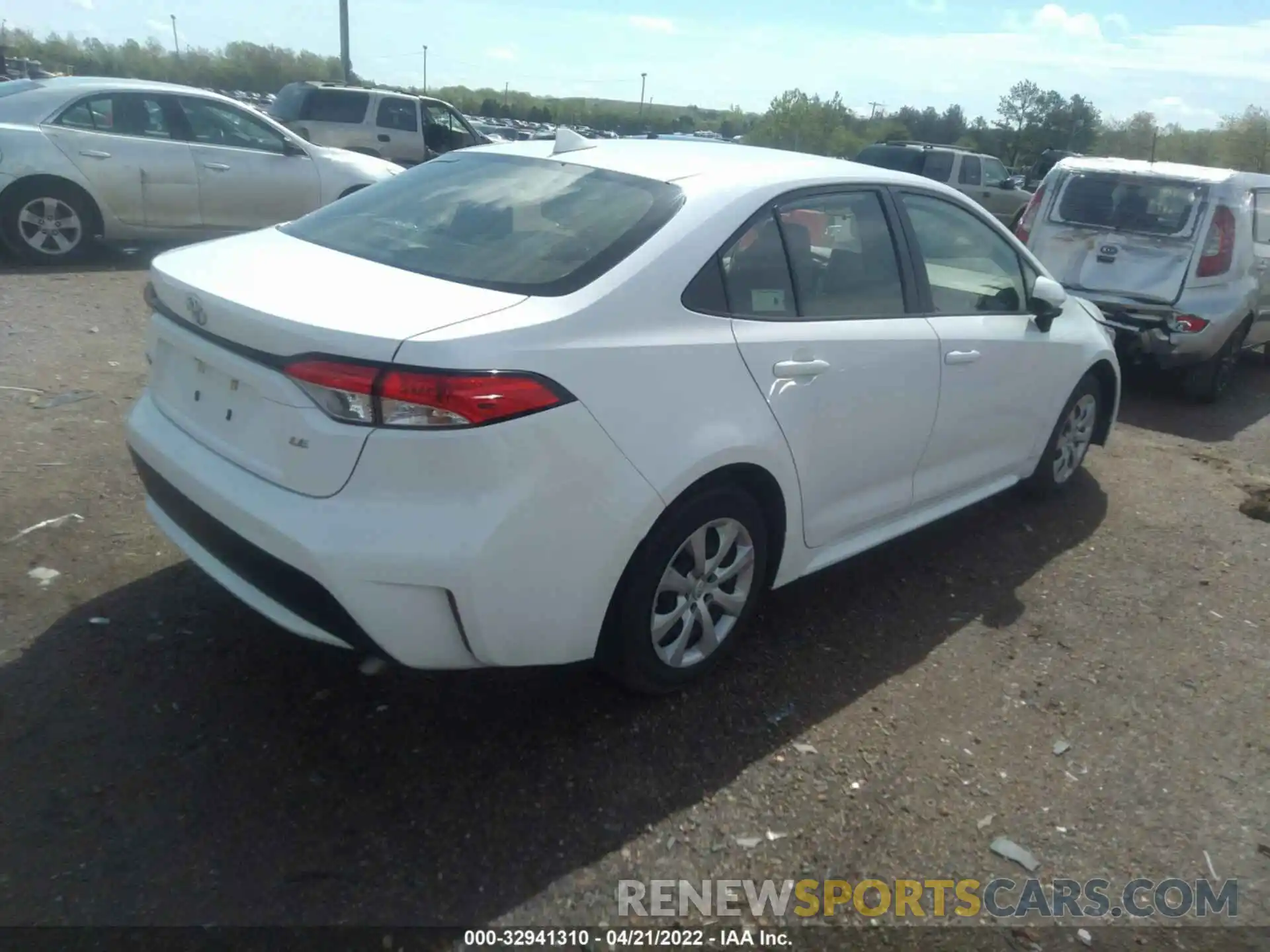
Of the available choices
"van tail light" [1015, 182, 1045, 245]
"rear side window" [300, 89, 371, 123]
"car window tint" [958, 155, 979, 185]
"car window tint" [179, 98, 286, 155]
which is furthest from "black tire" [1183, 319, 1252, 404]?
"rear side window" [300, 89, 371, 123]

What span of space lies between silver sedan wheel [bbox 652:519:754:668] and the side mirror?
2108mm

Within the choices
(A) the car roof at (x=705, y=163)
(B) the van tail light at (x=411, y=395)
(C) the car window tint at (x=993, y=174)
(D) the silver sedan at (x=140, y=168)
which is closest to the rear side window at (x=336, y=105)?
(D) the silver sedan at (x=140, y=168)

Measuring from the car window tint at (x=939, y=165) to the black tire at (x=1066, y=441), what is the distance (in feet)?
42.8

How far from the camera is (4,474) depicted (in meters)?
4.59

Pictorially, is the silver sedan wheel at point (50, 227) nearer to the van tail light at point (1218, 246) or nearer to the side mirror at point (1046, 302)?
the side mirror at point (1046, 302)

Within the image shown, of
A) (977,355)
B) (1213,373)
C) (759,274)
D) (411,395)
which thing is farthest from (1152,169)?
(411,395)

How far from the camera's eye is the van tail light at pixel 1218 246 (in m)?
7.83

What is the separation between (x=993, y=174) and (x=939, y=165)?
251cm

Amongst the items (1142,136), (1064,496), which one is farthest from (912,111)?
(1064,496)

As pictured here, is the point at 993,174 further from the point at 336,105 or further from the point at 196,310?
the point at 196,310

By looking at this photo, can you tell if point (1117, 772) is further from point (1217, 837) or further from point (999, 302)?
point (999, 302)

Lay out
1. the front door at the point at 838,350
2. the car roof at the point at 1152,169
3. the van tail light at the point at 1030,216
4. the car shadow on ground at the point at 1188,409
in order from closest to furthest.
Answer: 1. the front door at the point at 838,350
2. the car shadow on ground at the point at 1188,409
3. the car roof at the point at 1152,169
4. the van tail light at the point at 1030,216

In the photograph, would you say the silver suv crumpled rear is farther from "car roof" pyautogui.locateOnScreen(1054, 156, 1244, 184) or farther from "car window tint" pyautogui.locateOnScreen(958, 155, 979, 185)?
"car window tint" pyautogui.locateOnScreen(958, 155, 979, 185)

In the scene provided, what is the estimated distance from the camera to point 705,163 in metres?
3.68
